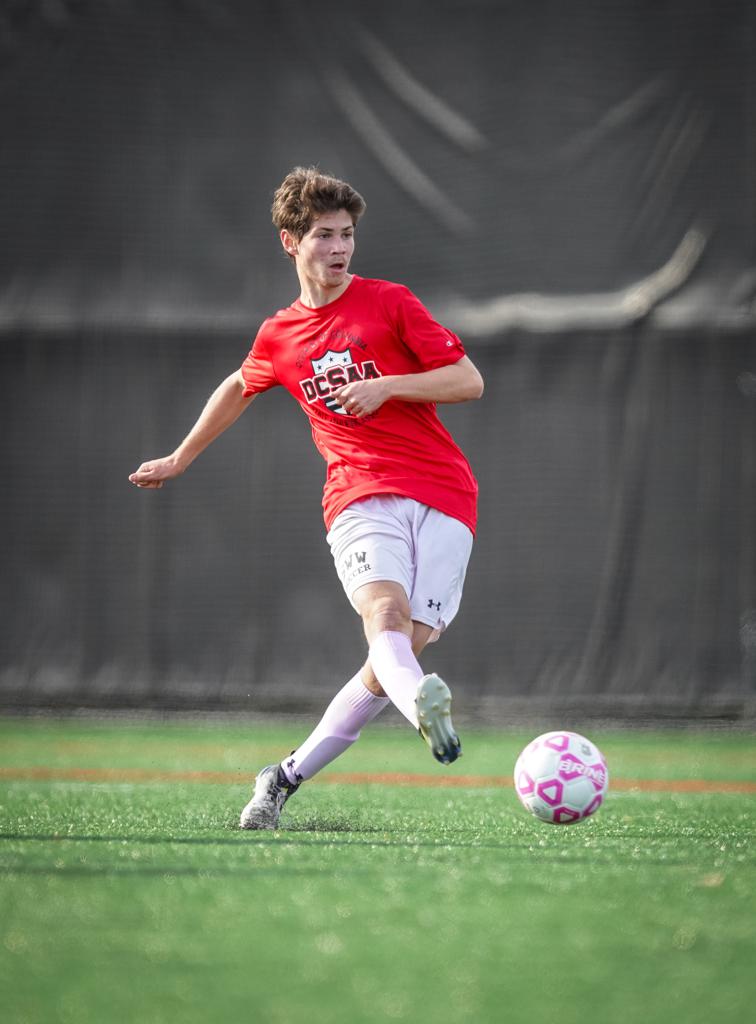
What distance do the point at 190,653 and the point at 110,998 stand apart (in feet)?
21.6

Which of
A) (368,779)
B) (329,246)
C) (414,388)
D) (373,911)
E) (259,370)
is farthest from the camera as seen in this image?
(368,779)

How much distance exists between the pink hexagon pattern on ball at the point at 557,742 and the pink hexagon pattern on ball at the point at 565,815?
7.0 inches

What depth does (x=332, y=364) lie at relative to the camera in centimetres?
446

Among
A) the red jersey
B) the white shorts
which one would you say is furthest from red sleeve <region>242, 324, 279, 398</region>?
the white shorts

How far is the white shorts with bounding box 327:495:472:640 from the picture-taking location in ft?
13.9

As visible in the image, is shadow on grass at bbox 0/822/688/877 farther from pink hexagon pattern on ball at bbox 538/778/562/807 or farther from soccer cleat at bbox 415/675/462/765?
soccer cleat at bbox 415/675/462/765

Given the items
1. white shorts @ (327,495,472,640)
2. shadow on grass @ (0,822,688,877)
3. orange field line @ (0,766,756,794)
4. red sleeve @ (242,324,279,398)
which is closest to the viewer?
shadow on grass @ (0,822,688,877)

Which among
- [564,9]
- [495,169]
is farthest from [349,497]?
[564,9]

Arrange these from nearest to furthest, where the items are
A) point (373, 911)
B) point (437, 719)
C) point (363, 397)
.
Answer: point (373, 911) < point (437, 719) < point (363, 397)

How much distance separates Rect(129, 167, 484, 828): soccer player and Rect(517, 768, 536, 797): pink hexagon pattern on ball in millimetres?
468

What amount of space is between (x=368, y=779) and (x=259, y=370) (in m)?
2.43

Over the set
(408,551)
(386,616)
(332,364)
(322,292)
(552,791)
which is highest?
(322,292)

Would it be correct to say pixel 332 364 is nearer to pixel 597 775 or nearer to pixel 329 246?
pixel 329 246

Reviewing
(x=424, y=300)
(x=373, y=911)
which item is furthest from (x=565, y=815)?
(x=424, y=300)
